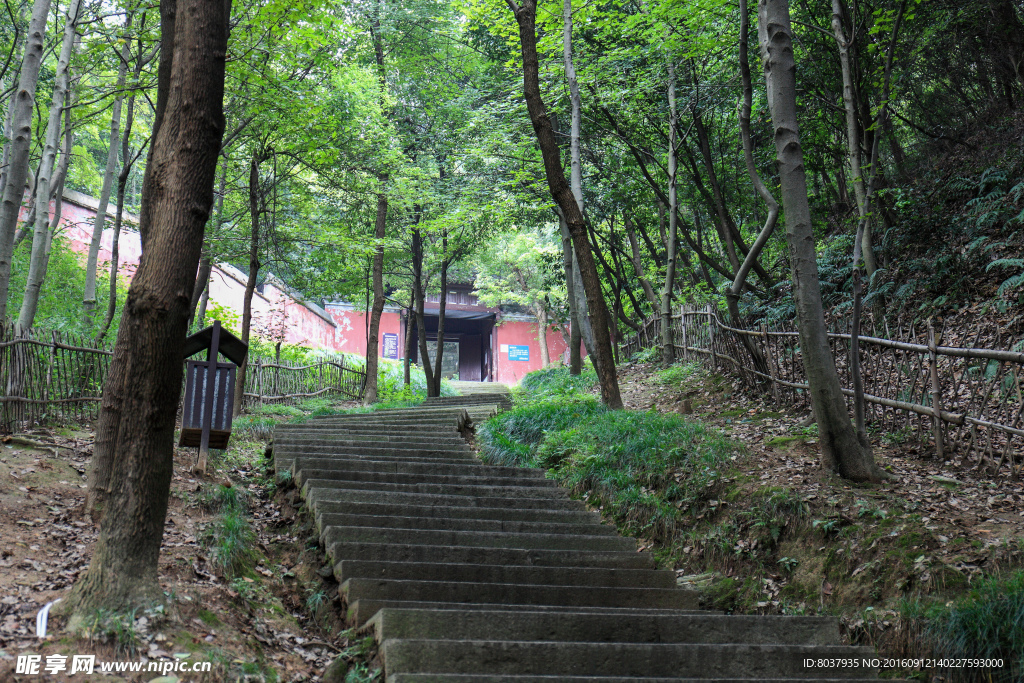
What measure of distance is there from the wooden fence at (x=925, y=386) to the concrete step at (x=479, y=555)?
9.15 feet

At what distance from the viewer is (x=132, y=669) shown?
3135 mm

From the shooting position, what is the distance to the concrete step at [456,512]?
5.83m

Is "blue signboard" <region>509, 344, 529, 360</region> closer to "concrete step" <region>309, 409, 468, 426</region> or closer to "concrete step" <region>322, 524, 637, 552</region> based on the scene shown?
"concrete step" <region>309, 409, 468, 426</region>

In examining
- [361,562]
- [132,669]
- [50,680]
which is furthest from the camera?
[361,562]

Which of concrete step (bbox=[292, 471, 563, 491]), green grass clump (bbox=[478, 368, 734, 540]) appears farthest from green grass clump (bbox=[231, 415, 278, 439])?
green grass clump (bbox=[478, 368, 734, 540])

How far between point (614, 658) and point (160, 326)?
3.09 meters

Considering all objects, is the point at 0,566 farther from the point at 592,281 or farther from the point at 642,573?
the point at 592,281

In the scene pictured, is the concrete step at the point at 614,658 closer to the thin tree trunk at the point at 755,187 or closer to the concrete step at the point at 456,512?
the concrete step at the point at 456,512

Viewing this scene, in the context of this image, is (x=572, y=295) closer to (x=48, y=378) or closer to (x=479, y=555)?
(x=479, y=555)

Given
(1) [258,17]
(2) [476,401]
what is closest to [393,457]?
(1) [258,17]

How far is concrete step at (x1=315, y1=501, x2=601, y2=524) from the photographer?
5832 millimetres

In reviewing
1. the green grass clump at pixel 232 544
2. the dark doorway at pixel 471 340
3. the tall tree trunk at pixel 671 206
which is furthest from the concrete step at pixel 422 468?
the dark doorway at pixel 471 340

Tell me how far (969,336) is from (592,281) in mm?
4517

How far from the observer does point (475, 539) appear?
5.56 m
